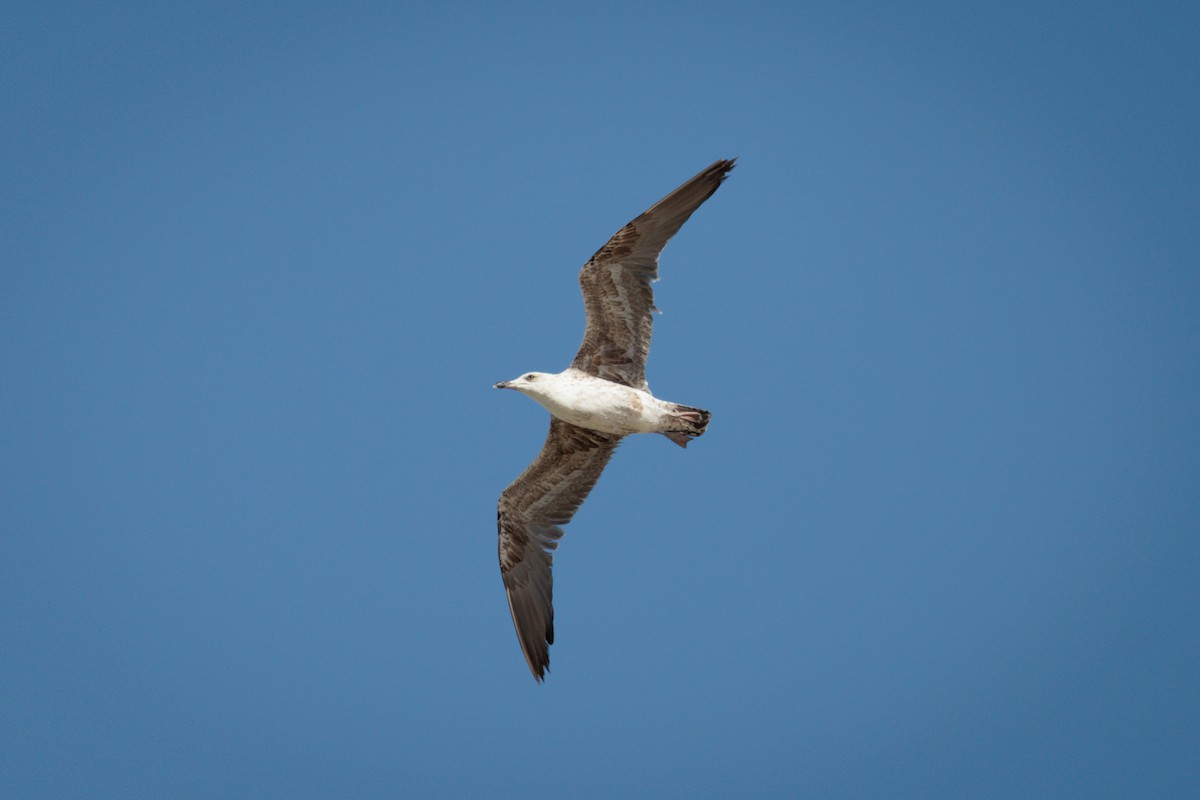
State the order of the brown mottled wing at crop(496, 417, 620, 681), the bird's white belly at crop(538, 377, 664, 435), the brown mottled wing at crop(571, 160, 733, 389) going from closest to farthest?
the brown mottled wing at crop(571, 160, 733, 389) < the bird's white belly at crop(538, 377, 664, 435) < the brown mottled wing at crop(496, 417, 620, 681)

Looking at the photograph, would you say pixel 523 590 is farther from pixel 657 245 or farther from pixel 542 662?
pixel 657 245

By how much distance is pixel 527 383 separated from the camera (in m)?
16.9

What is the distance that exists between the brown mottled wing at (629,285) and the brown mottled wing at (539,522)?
47.3 inches

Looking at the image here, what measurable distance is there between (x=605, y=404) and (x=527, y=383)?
100cm

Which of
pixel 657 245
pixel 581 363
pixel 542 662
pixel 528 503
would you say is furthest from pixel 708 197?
pixel 542 662

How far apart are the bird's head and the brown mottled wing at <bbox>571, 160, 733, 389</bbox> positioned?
523mm

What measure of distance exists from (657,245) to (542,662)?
5635 millimetres

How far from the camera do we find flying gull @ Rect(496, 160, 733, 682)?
16625mm

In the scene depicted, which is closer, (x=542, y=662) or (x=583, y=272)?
(x=583, y=272)

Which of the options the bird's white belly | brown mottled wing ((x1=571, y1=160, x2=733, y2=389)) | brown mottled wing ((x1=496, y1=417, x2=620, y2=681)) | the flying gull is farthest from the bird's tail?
brown mottled wing ((x1=496, y1=417, x2=620, y2=681))

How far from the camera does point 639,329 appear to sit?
16969mm

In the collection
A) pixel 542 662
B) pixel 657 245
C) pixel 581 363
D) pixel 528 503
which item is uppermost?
pixel 657 245

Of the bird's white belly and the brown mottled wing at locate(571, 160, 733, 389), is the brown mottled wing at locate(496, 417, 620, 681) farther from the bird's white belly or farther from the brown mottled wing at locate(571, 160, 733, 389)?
the brown mottled wing at locate(571, 160, 733, 389)

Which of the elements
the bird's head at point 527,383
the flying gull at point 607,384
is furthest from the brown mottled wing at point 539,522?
the bird's head at point 527,383
